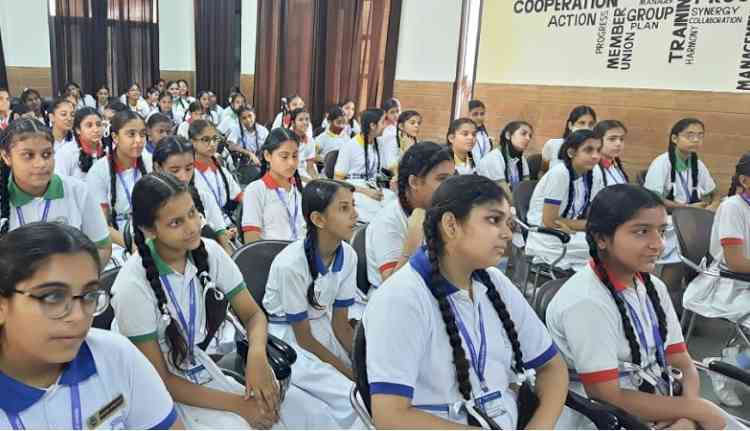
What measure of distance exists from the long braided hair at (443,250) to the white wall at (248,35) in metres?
9.45

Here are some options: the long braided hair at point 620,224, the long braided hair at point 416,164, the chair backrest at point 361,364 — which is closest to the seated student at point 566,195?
the long braided hair at point 416,164

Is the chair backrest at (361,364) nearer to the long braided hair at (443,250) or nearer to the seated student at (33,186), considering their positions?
the long braided hair at (443,250)

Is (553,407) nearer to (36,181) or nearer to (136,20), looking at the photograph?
(36,181)

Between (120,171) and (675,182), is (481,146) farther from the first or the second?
(120,171)

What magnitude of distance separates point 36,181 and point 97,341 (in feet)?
4.70

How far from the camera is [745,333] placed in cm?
266

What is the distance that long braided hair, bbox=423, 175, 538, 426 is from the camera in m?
1.35

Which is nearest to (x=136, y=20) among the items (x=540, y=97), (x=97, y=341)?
(x=540, y=97)

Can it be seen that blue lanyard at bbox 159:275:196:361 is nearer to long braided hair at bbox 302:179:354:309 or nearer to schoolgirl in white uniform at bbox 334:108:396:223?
long braided hair at bbox 302:179:354:309

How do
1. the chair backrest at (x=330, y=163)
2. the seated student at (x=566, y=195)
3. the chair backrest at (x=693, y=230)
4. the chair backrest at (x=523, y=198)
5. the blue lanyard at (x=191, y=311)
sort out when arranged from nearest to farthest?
the blue lanyard at (x=191, y=311) < the chair backrest at (x=693, y=230) < the seated student at (x=566, y=195) < the chair backrest at (x=523, y=198) < the chair backrest at (x=330, y=163)

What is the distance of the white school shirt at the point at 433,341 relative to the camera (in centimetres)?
128

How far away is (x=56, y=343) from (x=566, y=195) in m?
2.94

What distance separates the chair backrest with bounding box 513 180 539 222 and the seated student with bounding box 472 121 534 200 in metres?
0.59

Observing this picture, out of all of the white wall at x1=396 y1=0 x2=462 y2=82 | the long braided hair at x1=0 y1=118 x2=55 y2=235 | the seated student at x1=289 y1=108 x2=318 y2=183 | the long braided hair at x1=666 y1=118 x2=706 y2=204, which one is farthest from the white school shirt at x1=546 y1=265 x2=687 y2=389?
the white wall at x1=396 y1=0 x2=462 y2=82
